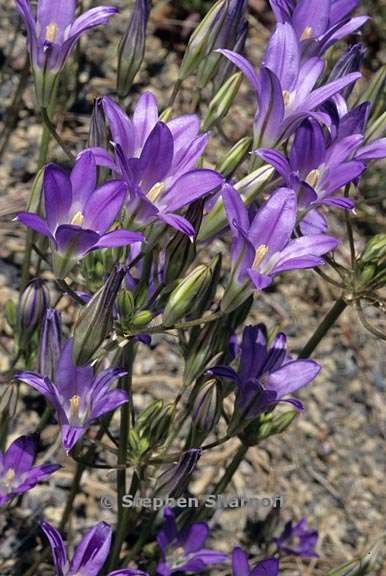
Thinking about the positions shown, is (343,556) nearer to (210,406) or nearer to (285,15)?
(210,406)

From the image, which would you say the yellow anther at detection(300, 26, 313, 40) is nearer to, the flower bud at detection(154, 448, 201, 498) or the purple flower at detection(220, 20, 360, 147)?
the purple flower at detection(220, 20, 360, 147)

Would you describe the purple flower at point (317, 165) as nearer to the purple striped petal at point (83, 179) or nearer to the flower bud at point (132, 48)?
the purple striped petal at point (83, 179)

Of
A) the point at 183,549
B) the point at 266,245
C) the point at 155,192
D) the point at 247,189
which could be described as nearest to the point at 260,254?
the point at 266,245

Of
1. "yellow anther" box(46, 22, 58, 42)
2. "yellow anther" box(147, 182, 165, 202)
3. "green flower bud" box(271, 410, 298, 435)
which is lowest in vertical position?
"green flower bud" box(271, 410, 298, 435)

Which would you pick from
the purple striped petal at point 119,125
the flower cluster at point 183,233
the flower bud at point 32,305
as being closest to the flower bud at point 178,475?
the flower cluster at point 183,233

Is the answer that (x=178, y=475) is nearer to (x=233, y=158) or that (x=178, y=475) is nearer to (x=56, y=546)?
(x=56, y=546)

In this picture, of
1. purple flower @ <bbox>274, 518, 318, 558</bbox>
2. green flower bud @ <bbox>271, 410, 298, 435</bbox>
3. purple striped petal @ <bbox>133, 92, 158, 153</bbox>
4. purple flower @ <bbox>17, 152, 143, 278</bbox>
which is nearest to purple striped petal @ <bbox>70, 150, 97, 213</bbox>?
purple flower @ <bbox>17, 152, 143, 278</bbox>
